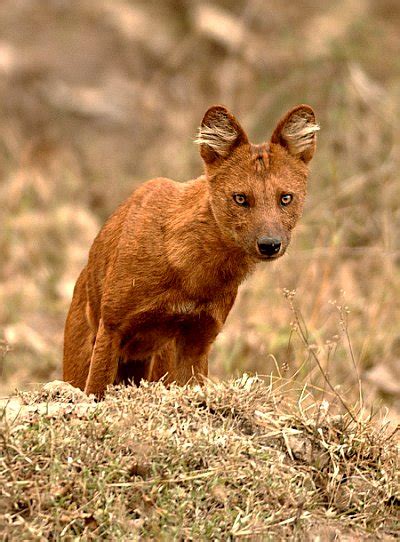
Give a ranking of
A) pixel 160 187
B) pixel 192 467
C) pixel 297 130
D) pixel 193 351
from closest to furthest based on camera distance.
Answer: pixel 192 467 → pixel 297 130 → pixel 193 351 → pixel 160 187

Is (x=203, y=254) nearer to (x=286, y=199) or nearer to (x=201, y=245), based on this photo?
(x=201, y=245)

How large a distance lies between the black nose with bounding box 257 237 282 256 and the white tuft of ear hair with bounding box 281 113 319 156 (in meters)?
0.69

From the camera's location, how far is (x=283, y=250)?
5.60 metres

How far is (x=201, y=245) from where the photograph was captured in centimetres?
580

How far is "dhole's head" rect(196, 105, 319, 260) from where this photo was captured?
5.59 m

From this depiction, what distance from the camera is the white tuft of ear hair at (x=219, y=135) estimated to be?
580cm

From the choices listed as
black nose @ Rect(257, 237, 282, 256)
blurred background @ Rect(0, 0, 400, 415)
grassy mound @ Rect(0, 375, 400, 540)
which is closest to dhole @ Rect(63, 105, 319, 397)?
black nose @ Rect(257, 237, 282, 256)

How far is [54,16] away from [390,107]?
5.21 meters

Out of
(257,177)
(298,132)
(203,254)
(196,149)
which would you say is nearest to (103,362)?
(203,254)

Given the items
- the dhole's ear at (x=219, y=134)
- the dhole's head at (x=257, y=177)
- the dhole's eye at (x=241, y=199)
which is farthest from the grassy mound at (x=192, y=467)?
the dhole's ear at (x=219, y=134)

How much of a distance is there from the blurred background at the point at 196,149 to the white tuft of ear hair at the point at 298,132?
5.27 ft

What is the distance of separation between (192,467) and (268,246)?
136 centimetres

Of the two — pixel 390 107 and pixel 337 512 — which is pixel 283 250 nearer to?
pixel 337 512

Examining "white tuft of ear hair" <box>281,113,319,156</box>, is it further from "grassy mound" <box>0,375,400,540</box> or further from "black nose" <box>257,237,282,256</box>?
"grassy mound" <box>0,375,400,540</box>
